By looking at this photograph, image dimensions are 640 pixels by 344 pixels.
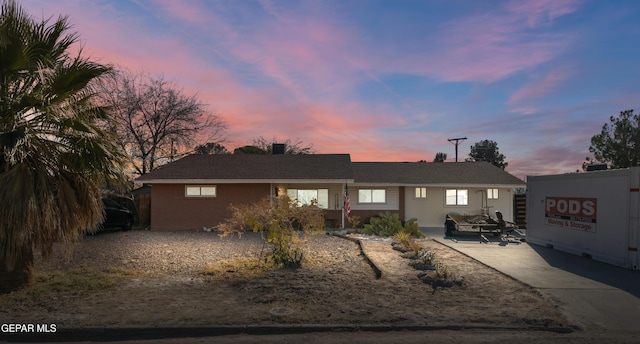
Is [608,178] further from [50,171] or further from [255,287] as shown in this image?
[50,171]

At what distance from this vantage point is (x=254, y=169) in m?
19.2

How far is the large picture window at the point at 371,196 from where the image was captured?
20.6 metres

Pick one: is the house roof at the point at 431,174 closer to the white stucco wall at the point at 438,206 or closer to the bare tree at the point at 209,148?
the white stucco wall at the point at 438,206

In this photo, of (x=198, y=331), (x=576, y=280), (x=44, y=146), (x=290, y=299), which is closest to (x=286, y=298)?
(x=290, y=299)

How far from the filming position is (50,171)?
679 cm


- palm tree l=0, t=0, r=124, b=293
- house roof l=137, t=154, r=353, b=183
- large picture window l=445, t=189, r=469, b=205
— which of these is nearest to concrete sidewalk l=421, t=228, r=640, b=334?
large picture window l=445, t=189, r=469, b=205

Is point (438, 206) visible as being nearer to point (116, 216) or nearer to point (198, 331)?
point (116, 216)

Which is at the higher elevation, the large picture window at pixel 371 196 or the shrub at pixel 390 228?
the large picture window at pixel 371 196

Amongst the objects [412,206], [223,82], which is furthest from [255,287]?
[412,206]

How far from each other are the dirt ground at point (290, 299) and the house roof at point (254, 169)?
780cm

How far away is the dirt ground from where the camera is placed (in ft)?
17.2

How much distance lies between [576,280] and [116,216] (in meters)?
17.7

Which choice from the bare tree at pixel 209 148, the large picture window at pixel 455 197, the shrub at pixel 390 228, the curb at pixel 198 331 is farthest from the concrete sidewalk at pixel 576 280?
the bare tree at pixel 209 148

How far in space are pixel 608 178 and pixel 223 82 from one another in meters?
14.2
